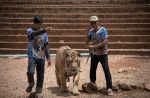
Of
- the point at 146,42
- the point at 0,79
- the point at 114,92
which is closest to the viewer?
the point at 114,92

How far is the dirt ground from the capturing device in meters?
8.88

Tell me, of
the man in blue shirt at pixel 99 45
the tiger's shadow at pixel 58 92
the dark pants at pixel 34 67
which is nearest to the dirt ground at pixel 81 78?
the tiger's shadow at pixel 58 92

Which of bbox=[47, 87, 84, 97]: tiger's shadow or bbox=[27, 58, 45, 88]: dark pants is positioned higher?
bbox=[27, 58, 45, 88]: dark pants

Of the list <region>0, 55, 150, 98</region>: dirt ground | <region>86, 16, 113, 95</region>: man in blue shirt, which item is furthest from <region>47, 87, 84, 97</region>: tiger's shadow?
<region>86, 16, 113, 95</region>: man in blue shirt

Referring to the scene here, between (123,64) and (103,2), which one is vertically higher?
(103,2)

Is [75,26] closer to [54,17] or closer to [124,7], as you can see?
[54,17]

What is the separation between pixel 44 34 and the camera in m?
8.25

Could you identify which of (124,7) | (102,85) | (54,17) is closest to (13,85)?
(102,85)

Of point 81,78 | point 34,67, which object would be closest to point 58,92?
point 34,67

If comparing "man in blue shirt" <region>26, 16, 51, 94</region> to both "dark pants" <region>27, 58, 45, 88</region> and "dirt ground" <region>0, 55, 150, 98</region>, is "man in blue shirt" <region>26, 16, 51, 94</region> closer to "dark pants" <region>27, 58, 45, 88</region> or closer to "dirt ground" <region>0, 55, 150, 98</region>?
"dark pants" <region>27, 58, 45, 88</region>

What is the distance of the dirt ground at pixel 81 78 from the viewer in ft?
29.1

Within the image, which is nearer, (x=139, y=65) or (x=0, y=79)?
(x=0, y=79)

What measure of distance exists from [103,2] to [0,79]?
393 inches

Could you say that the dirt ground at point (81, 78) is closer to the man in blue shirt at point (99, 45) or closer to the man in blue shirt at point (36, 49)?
the man in blue shirt at point (99, 45)
